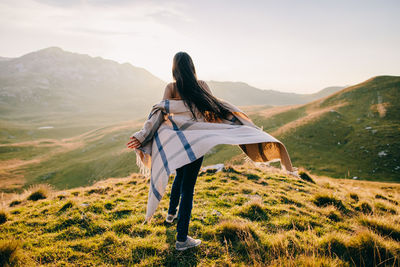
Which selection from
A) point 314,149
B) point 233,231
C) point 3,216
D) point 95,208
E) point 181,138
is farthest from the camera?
point 314,149

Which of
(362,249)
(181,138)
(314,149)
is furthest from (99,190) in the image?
(314,149)

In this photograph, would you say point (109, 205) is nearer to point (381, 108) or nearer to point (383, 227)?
point (383, 227)

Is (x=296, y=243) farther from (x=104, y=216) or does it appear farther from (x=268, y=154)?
(x=104, y=216)

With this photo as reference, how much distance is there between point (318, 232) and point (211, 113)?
372cm

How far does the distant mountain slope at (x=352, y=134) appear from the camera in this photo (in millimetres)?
20125

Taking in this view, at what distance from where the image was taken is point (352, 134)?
86.8 ft

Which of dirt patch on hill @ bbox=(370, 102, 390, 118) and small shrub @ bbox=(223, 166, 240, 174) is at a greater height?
dirt patch on hill @ bbox=(370, 102, 390, 118)

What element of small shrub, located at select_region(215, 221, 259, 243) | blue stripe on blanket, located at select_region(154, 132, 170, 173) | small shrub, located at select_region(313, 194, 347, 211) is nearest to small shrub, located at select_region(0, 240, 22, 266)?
blue stripe on blanket, located at select_region(154, 132, 170, 173)

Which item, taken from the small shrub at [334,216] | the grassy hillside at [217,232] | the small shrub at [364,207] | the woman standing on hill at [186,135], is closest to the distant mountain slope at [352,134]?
the small shrub at [364,207]

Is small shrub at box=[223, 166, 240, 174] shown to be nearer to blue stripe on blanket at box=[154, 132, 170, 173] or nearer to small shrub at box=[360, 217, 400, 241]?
small shrub at box=[360, 217, 400, 241]

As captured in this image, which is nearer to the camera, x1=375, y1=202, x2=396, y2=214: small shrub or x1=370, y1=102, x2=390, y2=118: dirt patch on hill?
x1=375, y1=202, x2=396, y2=214: small shrub

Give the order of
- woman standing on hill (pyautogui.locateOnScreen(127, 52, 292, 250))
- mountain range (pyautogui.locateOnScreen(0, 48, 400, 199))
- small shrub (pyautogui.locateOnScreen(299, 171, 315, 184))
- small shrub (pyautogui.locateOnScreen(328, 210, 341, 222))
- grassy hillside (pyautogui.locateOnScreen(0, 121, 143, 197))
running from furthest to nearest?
1. grassy hillside (pyautogui.locateOnScreen(0, 121, 143, 197))
2. mountain range (pyautogui.locateOnScreen(0, 48, 400, 199))
3. small shrub (pyautogui.locateOnScreen(299, 171, 315, 184))
4. small shrub (pyautogui.locateOnScreen(328, 210, 341, 222))
5. woman standing on hill (pyautogui.locateOnScreen(127, 52, 292, 250))

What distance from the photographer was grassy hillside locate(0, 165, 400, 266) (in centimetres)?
319

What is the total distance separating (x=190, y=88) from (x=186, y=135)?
35.6 inches
